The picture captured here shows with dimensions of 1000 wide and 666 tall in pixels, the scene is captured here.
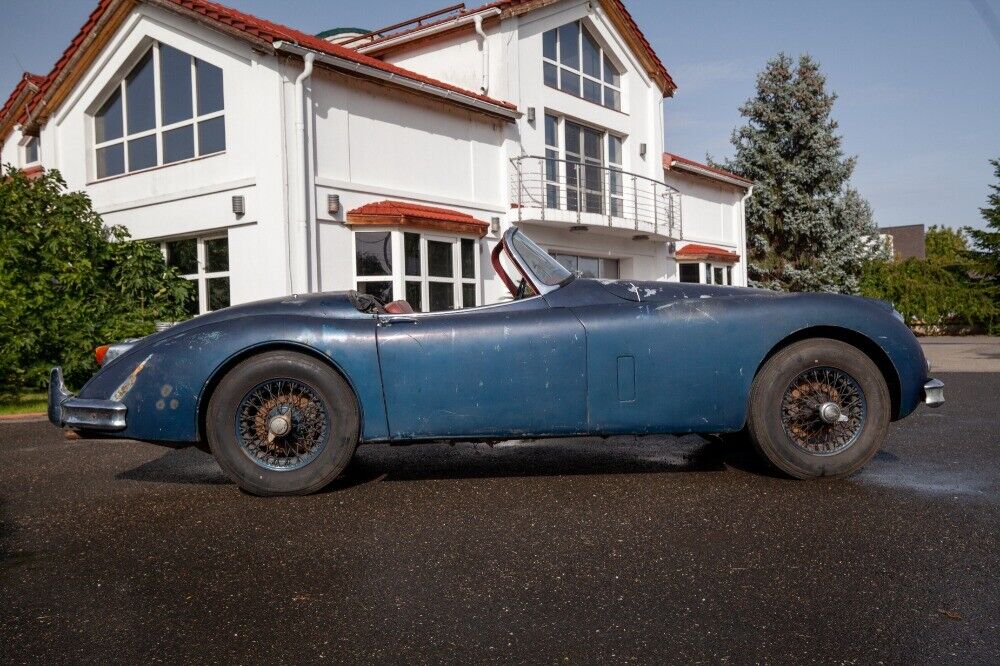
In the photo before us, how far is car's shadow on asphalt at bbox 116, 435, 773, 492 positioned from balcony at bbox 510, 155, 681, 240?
1180 cm

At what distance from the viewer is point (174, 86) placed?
14.7 meters

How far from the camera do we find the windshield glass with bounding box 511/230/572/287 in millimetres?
4410

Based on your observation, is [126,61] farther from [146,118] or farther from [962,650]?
[962,650]

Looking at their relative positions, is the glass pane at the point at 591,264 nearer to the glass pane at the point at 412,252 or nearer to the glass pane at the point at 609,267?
the glass pane at the point at 609,267

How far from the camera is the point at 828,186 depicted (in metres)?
30.8

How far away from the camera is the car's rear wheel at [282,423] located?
4055 millimetres

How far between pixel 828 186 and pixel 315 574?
31.7m

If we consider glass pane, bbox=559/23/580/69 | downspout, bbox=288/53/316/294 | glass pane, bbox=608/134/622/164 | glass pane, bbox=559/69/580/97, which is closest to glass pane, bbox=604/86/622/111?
glass pane, bbox=608/134/622/164

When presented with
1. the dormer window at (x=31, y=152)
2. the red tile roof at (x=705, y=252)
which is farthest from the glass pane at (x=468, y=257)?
the dormer window at (x=31, y=152)

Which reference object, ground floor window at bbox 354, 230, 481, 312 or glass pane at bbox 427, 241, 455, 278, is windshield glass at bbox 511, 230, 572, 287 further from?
glass pane at bbox 427, 241, 455, 278

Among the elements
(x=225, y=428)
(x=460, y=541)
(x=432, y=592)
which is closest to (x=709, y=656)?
(x=432, y=592)

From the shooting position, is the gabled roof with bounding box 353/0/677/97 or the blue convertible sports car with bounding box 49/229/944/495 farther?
the gabled roof with bounding box 353/0/677/97

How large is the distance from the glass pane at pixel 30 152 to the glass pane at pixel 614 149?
1666 centimetres

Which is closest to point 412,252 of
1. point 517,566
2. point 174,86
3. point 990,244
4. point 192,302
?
point 192,302
